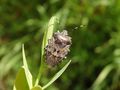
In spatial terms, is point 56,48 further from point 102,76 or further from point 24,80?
point 102,76

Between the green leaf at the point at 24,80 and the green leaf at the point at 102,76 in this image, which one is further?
the green leaf at the point at 102,76

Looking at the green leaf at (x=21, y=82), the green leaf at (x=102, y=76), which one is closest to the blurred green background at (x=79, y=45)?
the green leaf at (x=102, y=76)

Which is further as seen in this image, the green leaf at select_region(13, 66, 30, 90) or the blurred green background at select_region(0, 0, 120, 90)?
the blurred green background at select_region(0, 0, 120, 90)

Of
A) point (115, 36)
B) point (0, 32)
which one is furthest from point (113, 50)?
point (0, 32)

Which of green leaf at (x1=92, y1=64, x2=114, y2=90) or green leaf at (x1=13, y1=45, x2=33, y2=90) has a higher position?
green leaf at (x1=13, y1=45, x2=33, y2=90)

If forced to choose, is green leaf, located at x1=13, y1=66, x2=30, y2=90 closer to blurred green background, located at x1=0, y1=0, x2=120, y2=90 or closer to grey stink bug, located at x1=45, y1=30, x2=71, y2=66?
grey stink bug, located at x1=45, y1=30, x2=71, y2=66

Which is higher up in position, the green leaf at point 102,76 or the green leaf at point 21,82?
the green leaf at point 21,82

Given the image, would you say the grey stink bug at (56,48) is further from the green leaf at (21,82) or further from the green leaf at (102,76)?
the green leaf at (102,76)

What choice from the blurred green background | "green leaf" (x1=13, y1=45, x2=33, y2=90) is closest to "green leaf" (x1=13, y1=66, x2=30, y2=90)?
"green leaf" (x1=13, y1=45, x2=33, y2=90)
